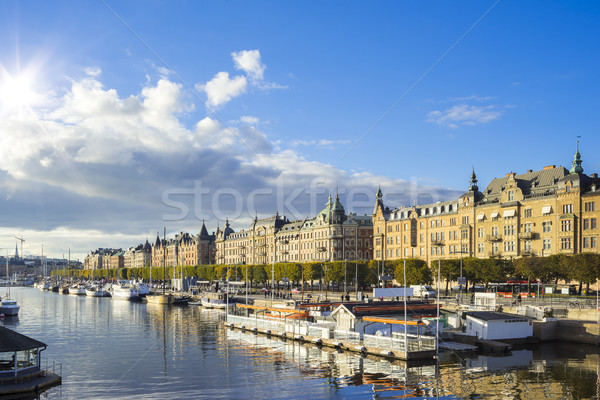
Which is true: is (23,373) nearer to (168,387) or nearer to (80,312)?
(168,387)

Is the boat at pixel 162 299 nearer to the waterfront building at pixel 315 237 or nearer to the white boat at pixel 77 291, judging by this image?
the waterfront building at pixel 315 237

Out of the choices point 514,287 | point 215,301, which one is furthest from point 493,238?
point 215,301

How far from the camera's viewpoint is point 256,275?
146m

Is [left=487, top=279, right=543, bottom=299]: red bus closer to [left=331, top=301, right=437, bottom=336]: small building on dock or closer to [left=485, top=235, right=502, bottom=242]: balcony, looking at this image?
[left=485, top=235, right=502, bottom=242]: balcony

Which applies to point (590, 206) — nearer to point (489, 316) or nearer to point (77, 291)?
point (489, 316)

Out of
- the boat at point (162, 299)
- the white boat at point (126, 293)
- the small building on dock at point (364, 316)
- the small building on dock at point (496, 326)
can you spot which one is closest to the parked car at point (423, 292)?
the small building on dock at point (364, 316)

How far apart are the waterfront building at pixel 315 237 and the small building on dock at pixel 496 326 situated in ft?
229

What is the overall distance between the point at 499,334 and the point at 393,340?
13.3 m

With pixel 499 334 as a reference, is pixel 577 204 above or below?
above

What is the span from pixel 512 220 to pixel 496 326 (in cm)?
4846

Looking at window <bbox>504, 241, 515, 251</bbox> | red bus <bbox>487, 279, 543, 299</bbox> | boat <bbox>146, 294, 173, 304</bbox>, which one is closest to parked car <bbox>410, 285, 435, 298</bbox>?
red bus <bbox>487, 279, 543, 299</bbox>

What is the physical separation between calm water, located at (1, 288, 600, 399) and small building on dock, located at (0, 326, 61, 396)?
1188 millimetres

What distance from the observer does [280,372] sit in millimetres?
43750

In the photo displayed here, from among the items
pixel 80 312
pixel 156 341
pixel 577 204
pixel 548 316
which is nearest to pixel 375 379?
pixel 156 341
